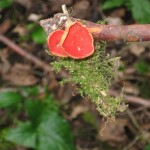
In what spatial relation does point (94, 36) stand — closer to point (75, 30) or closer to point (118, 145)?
point (75, 30)

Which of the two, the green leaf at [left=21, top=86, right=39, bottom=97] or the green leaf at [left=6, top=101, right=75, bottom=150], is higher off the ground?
the green leaf at [left=21, top=86, right=39, bottom=97]

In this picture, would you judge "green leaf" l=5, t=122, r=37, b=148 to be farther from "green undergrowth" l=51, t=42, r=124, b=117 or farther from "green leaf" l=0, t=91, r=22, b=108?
"green undergrowth" l=51, t=42, r=124, b=117

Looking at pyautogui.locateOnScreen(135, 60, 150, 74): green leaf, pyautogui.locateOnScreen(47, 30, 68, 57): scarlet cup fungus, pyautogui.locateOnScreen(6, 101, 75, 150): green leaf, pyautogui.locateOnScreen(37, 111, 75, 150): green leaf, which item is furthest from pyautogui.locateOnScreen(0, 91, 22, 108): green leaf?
pyautogui.locateOnScreen(47, 30, 68, 57): scarlet cup fungus

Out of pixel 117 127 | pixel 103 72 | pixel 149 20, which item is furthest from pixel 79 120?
pixel 103 72

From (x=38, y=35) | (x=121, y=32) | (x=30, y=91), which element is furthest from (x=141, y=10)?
(x=121, y=32)

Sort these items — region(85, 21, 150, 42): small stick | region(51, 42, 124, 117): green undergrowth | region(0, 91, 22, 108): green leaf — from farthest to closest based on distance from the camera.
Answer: region(0, 91, 22, 108): green leaf
region(51, 42, 124, 117): green undergrowth
region(85, 21, 150, 42): small stick
